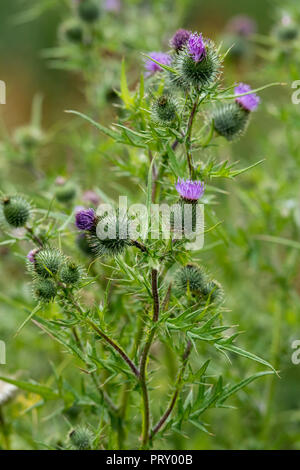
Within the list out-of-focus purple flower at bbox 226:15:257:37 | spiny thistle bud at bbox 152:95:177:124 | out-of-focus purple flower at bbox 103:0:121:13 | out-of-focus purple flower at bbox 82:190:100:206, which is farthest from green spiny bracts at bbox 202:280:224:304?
out-of-focus purple flower at bbox 226:15:257:37

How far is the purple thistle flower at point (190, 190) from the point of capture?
5.36 feet

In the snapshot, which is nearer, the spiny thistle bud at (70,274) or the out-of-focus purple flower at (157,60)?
the spiny thistle bud at (70,274)

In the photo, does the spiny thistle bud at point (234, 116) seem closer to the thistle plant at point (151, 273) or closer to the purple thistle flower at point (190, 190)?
the thistle plant at point (151, 273)

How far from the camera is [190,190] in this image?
5.36 feet

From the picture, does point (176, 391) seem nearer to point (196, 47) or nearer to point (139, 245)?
point (139, 245)

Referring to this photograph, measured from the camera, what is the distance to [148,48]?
302 centimetres

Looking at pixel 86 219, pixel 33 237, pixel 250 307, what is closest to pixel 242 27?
pixel 250 307

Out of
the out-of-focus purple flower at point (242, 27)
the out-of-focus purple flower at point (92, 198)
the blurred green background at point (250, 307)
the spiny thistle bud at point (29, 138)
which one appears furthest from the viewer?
the out-of-focus purple flower at point (242, 27)

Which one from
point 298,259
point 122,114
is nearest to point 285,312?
point 298,259

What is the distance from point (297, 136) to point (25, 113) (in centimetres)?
378

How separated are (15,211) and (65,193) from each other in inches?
23.9

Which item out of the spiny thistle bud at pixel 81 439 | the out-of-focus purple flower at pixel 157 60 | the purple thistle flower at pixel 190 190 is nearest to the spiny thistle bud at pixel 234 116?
the out-of-focus purple flower at pixel 157 60

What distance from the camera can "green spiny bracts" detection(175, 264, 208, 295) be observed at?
180 centimetres
